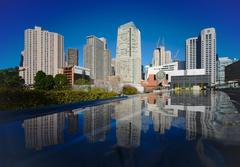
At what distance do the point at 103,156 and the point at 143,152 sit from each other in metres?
0.80

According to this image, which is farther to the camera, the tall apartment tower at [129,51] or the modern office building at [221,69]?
the modern office building at [221,69]

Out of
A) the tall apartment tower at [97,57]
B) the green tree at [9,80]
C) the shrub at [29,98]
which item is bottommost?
the shrub at [29,98]

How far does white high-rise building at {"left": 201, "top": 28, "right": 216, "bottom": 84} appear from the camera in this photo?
270ft

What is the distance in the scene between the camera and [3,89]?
414 inches

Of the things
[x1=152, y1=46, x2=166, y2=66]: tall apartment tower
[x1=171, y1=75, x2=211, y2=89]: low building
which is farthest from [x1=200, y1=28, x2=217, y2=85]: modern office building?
[x1=152, y1=46, x2=166, y2=66]: tall apartment tower

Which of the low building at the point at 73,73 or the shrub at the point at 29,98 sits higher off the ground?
the low building at the point at 73,73

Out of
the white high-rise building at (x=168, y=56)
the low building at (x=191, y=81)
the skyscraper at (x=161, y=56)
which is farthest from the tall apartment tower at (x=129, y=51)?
the white high-rise building at (x=168, y=56)

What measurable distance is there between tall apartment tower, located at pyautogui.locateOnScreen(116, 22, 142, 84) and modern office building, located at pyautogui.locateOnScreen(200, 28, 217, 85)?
89.3 feet

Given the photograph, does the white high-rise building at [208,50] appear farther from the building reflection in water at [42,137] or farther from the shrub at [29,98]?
the building reflection in water at [42,137]

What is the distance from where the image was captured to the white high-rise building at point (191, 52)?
96950 millimetres

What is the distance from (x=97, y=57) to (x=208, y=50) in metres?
49.3

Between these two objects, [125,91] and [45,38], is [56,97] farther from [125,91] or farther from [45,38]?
[45,38]

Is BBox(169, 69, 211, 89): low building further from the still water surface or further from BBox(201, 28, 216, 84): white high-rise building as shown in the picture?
the still water surface

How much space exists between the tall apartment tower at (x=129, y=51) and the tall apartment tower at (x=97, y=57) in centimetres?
949
